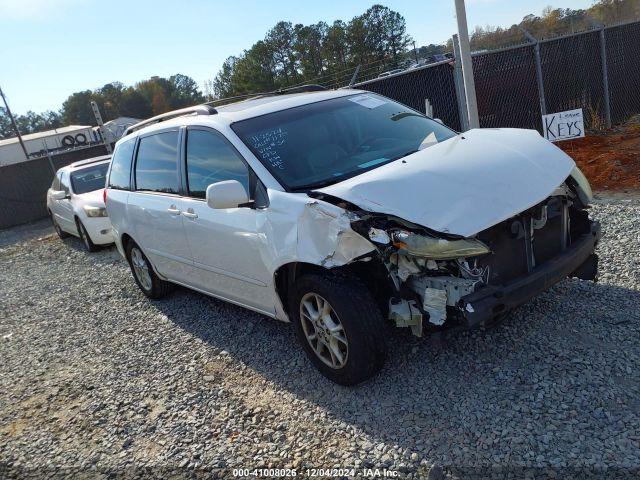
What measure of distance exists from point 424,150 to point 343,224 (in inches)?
43.7

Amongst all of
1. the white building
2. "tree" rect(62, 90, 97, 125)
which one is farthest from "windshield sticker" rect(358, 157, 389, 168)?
"tree" rect(62, 90, 97, 125)

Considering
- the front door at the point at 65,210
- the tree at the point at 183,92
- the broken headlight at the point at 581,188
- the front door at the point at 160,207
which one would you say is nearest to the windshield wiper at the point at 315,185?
the front door at the point at 160,207

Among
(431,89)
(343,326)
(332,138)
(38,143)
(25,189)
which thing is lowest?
(343,326)

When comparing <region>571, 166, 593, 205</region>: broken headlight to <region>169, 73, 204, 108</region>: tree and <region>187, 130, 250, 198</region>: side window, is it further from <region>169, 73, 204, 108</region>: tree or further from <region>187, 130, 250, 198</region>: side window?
<region>169, 73, 204, 108</region>: tree

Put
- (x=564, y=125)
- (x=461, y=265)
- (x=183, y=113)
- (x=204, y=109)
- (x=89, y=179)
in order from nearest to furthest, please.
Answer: (x=461, y=265) → (x=204, y=109) → (x=183, y=113) → (x=564, y=125) → (x=89, y=179)

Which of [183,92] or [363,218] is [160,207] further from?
[183,92]

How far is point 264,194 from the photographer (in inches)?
145

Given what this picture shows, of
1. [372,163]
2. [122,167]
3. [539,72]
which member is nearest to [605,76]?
[539,72]

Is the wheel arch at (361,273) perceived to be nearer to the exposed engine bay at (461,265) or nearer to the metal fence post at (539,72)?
the exposed engine bay at (461,265)

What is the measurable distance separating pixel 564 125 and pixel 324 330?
6.74m

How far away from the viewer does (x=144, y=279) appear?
610 centimetres

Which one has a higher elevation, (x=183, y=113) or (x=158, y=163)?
(x=183, y=113)

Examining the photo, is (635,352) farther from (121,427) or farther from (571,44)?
(571,44)

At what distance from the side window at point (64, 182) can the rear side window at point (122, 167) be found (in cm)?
525
